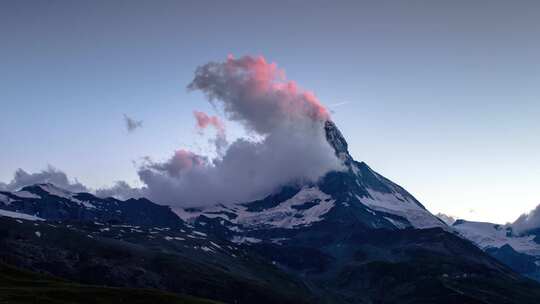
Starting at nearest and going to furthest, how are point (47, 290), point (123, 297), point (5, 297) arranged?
point (5, 297), point (47, 290), point (123, 297)

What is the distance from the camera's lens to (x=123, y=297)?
15300cm

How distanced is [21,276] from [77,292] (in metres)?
35.8

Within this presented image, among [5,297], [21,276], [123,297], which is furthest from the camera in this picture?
[21,276]

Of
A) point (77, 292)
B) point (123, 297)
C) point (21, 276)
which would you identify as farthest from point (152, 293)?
point (21, 276)

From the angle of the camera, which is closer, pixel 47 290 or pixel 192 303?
pixel 47 290

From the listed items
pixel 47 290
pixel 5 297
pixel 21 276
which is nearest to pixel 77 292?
pixel 47 290

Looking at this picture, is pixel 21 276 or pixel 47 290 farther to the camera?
A: pixel 21 276

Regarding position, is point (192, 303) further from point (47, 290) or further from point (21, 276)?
point (21, 276)

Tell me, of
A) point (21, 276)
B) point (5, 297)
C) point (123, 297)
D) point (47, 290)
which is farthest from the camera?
point (21, 276)

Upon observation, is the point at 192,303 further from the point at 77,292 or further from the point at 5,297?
the point at 5,297

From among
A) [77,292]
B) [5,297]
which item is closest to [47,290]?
[77,292]

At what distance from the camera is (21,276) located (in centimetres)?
17162

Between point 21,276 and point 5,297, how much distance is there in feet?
162

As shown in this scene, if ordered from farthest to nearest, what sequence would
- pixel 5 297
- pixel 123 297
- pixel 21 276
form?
pixel 21 276, pixel 123 297, pixel 5 297
